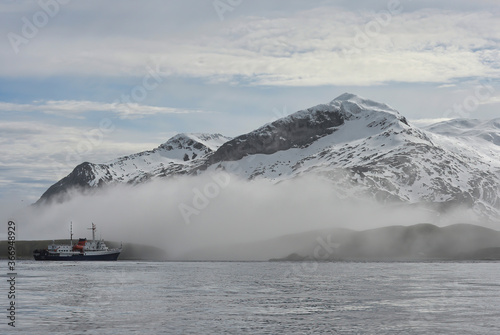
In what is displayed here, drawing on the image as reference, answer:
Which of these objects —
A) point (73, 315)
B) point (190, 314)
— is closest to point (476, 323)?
point (190, 314)

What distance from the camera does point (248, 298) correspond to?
116 metres

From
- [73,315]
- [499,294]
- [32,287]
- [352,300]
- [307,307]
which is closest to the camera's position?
[73,315]

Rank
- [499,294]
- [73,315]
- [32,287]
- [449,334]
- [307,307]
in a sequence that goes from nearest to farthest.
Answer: [449,334] < [73,315] < [307,307] < [499,294] < [32,287]

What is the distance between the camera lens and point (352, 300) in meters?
111

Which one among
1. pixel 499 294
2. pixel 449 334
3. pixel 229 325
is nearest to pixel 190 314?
pixel 229 325

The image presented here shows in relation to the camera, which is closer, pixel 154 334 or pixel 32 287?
pixel 154 334

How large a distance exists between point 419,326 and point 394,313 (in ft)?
42.3

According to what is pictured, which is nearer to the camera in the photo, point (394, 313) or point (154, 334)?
point (154, 334)

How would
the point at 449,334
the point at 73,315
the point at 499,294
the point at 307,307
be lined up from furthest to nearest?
1. the point at 499,294
2. the point at 307,307
3. the point at 73,315
4. the point at 449,334

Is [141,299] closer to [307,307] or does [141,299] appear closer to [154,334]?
[307,307]

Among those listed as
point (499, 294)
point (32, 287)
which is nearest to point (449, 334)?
point (499, 294)

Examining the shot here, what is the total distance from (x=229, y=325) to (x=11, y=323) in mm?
26762

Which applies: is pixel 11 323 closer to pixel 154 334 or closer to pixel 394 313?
pixel 154 334

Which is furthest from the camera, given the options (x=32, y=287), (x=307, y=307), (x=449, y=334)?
(x=32, y=287)
